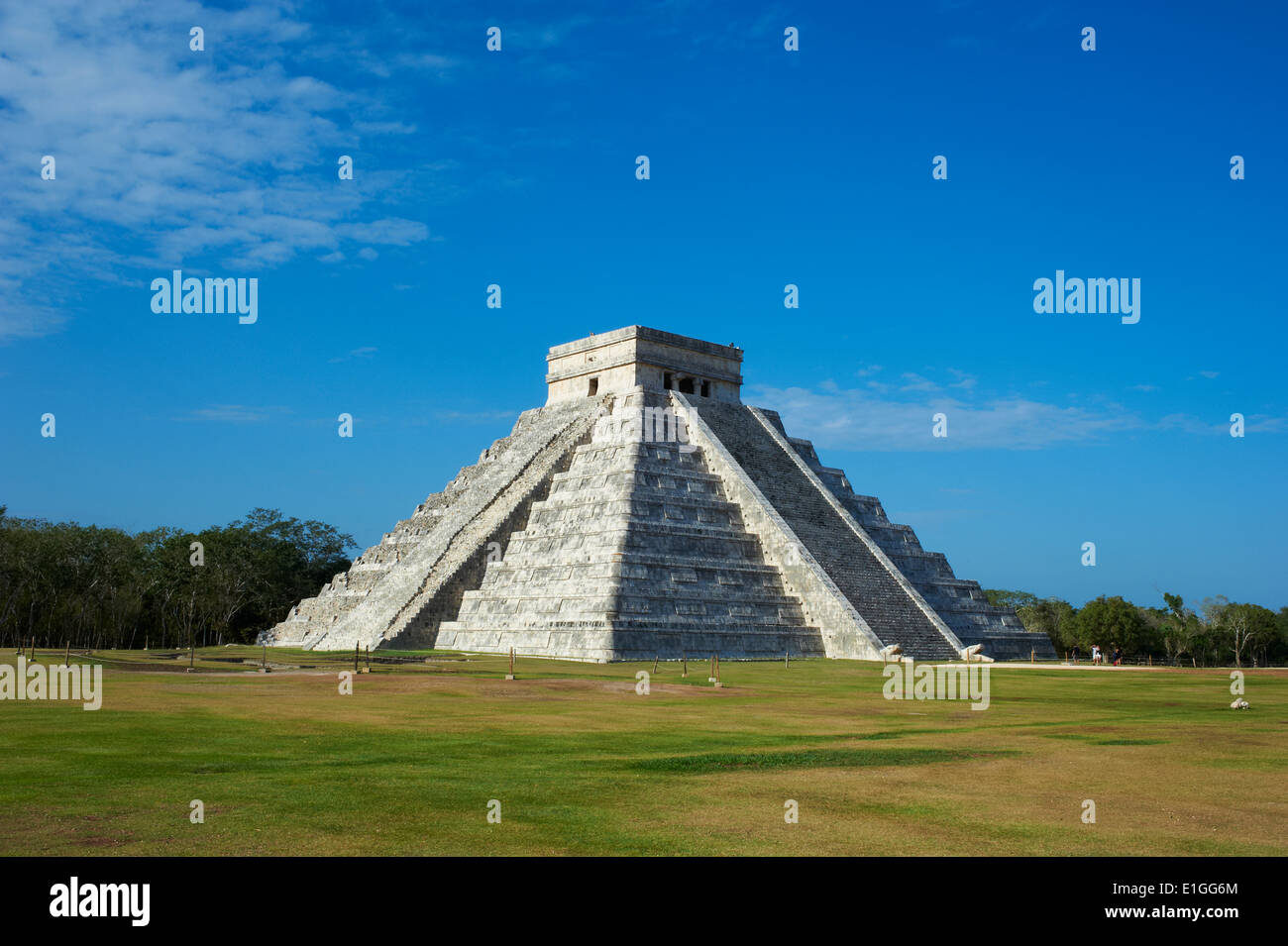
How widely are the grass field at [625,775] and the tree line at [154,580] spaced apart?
3608 centimetres

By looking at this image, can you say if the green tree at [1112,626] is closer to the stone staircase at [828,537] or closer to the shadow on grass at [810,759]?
the stone staircase at [828,537]

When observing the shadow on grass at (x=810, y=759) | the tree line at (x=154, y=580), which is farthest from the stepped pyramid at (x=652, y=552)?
the shadow on grass at (x=810, y=759)

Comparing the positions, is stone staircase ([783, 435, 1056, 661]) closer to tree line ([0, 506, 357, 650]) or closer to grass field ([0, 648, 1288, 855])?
grass field ([0, 648, 1288, 855])

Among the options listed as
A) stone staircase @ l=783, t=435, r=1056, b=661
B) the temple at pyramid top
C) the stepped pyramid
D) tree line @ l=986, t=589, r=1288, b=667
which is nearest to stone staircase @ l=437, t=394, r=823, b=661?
the stepped pyramid

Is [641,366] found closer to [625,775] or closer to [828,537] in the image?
[828,537]

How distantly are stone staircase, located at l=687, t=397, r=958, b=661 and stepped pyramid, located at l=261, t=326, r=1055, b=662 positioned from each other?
86mm

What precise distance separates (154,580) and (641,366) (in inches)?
1190

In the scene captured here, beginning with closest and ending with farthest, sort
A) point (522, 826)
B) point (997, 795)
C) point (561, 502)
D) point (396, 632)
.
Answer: point (522, 826) → point (997, 795) → point (396, 632) → point (561, 502)

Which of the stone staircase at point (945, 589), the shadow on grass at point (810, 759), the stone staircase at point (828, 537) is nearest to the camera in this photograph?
the shadow on grass at point (810, 759)

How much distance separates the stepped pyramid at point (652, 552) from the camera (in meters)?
34.9
